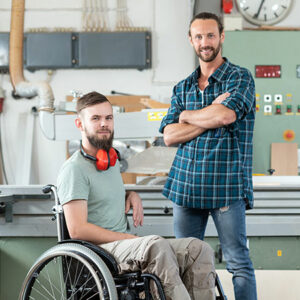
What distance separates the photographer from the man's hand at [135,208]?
72.8 inches

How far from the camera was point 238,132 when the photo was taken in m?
1.86

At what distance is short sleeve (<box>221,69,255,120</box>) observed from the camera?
1.81 metres

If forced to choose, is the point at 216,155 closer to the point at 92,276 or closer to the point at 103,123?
the point at 103,123

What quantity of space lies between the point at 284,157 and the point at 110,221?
10.0ft

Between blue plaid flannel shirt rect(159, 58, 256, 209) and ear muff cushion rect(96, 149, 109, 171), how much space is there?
1.15 ft

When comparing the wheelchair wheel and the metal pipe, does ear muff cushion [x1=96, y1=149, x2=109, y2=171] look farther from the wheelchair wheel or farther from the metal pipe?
the metal pipe

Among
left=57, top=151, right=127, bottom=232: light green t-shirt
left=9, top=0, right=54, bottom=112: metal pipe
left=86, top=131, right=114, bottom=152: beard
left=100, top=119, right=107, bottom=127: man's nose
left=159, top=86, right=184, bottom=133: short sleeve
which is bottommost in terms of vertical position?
left=57, top=151, right=127, bottom=232: light green t-shirt

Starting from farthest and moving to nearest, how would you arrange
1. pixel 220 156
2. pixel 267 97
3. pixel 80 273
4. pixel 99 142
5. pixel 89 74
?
pixel 89 74 < pixel 267 97 < pixel 220 156 < pixel 99 142 < pixel 80 273

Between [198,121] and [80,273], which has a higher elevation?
[198,121]

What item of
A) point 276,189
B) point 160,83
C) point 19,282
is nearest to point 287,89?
point 160,83

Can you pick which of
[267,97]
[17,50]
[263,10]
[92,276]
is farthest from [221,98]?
[17,50]

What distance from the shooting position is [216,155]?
1.83m

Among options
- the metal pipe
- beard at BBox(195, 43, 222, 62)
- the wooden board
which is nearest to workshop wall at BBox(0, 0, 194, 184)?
the metal pipe

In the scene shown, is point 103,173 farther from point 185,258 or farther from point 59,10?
point 59,10
